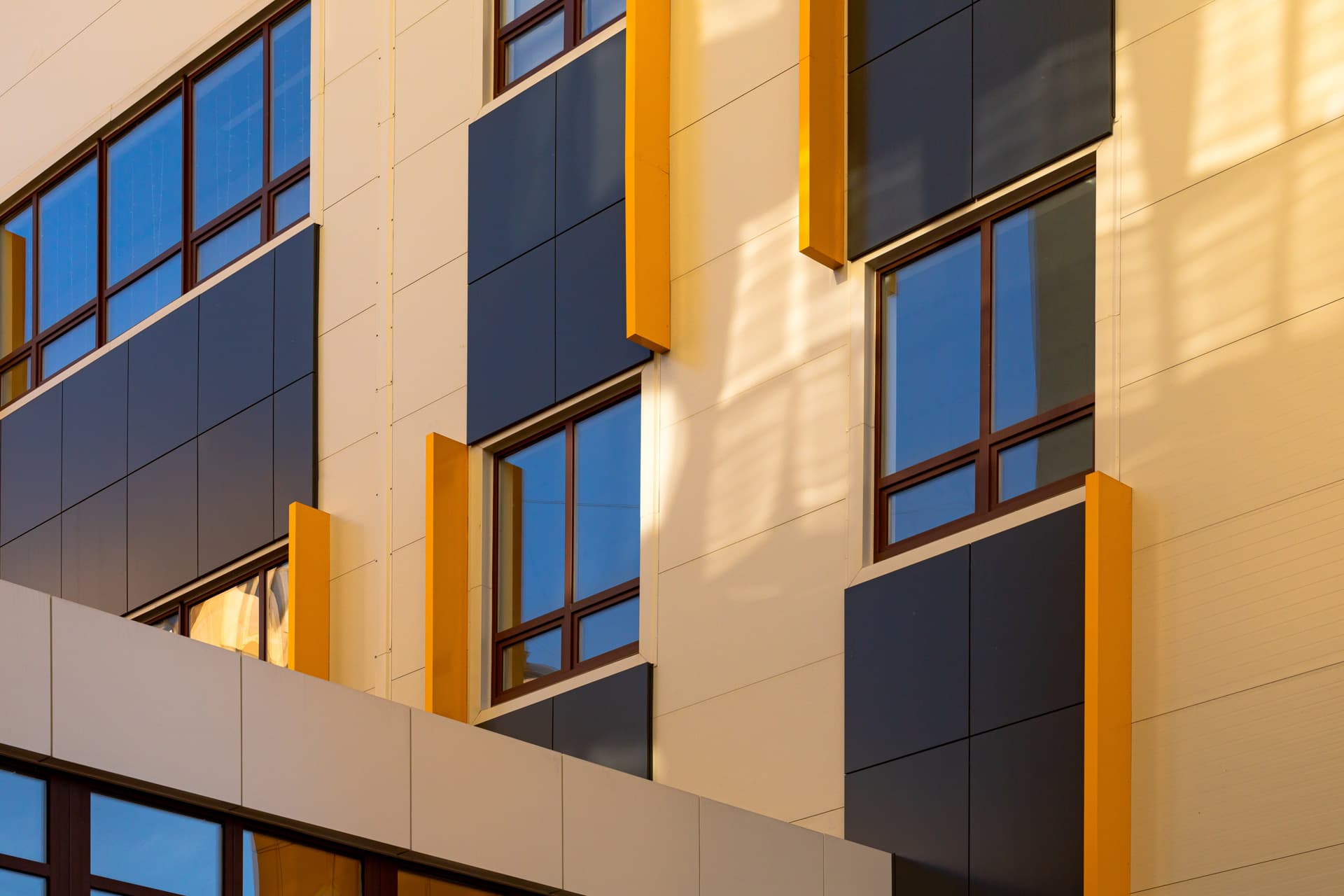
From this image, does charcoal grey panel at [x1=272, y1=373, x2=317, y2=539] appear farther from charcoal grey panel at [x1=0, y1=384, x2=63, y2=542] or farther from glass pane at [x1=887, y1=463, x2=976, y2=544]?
glass pane at [x1=887, y1=463, x2=976, y2=544]

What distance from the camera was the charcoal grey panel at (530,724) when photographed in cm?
1969

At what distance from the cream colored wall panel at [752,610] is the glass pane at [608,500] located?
2.94 ft

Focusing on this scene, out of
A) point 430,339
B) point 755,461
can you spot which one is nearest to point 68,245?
point 430,339

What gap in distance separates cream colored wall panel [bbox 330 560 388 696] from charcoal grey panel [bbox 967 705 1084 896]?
8.01 metres

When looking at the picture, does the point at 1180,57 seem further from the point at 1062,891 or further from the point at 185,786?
the point at 185,786

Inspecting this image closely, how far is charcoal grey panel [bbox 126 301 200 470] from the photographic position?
2534 cm

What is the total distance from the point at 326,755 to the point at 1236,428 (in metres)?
7.12

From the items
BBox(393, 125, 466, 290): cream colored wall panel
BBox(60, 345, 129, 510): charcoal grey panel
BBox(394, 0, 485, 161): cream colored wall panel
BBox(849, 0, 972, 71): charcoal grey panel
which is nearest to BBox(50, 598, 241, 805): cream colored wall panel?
BBox(849, 0, 972, 71): charcoal grey panel

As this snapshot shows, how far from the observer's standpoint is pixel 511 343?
2131 cm

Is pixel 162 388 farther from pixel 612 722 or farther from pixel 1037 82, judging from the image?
pixel 1037 82

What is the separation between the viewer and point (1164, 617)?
15.3 meters

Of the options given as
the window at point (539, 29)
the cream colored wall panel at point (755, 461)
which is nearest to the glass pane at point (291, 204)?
the window at point (539, 29)

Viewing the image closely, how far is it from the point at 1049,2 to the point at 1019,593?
5.03 meters

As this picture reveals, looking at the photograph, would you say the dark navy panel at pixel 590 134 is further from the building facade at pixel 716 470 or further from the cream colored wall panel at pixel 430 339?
the cream colored wall panel at pixel 430 339
